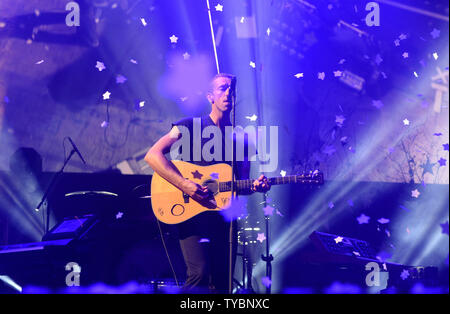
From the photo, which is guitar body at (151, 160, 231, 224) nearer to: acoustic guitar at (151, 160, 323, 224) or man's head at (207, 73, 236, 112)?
acoustic guitar at (151, 160, 323, 224)

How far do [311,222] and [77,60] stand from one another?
3895mm

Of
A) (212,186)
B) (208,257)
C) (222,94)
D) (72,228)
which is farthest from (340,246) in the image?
(72,228)

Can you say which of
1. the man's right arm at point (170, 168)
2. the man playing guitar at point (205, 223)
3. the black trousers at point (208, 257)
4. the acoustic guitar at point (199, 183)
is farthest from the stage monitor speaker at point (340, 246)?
the man's right arm at point (170, 168)

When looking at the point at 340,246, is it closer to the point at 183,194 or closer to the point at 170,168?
the point at 183,194

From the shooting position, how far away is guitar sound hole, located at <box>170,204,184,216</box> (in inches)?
138

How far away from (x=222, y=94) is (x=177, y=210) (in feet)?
3.56

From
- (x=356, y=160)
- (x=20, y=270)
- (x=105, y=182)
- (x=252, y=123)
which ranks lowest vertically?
(x=20, y=270)

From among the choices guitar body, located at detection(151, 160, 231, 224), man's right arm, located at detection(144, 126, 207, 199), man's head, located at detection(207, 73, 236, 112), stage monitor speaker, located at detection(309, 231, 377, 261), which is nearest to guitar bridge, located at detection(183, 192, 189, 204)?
guitar body, located at detection(151, 160, 231, 224)

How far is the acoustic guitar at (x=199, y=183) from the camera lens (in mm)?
3488

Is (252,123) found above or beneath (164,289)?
above

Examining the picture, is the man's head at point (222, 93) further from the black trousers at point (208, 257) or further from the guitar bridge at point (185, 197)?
the black trousers at point (208, 257)
